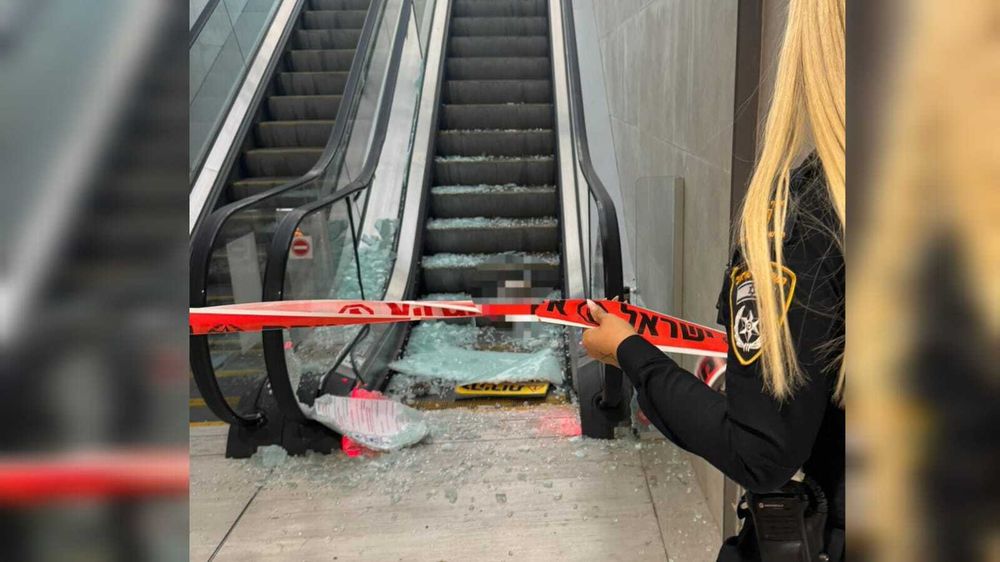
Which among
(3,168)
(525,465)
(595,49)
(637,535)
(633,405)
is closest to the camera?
(3,168)

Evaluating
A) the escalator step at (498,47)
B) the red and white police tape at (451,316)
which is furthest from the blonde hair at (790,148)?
the escalator step at (498,47)

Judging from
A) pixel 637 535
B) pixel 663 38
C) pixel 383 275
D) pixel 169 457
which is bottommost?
pixel 637 535

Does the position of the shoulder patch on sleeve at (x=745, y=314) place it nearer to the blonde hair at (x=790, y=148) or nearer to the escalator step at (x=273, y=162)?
the blonde hair at (x=790, y=148)

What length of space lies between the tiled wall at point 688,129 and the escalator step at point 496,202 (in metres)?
1.03

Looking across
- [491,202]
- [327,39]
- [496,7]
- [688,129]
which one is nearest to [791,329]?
[688,129]

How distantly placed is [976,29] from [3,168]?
0.34 metres

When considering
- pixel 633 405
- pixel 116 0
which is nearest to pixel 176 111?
pixel 116 0

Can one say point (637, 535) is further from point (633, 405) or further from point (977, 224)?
point (977, 224)

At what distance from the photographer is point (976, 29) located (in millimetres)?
244

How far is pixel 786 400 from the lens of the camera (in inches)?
31.9

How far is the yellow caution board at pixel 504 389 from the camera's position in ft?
12.7

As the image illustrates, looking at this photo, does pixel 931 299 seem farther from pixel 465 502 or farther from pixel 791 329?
pixel 465 502

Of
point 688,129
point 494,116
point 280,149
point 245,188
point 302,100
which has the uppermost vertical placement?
point 302,100

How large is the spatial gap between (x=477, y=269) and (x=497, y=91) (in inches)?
107
